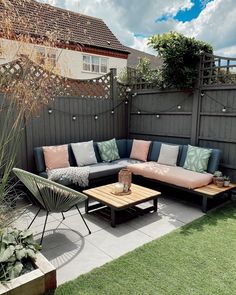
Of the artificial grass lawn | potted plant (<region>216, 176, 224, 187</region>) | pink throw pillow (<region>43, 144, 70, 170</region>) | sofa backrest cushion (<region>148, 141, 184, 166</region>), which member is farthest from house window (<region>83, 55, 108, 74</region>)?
the artificial grass lawn

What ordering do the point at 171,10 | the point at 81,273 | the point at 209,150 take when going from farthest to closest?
the point at 171,10 → the point at 209,150 → the point at 81,273

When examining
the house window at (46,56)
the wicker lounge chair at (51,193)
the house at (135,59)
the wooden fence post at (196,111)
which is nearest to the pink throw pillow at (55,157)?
the wicker lounge chair at (51,193)

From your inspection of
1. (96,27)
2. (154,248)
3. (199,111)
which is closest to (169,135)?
(199,111)

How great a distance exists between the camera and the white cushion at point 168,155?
482 cm

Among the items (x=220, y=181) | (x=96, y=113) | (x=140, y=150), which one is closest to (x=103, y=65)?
(x=96, y=113)

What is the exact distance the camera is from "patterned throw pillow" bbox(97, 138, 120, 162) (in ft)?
17.1

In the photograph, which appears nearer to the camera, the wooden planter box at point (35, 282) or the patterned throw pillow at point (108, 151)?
the wooden planter box at point (35, 282)

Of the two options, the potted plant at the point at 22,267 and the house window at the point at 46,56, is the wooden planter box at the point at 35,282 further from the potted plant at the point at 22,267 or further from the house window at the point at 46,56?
the house window at the point at 46,56

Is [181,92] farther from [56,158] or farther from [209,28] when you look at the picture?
[56,158]

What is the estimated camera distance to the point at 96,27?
37.5 ft

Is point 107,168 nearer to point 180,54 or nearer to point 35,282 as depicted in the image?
point 180,54

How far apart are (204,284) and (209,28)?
527cm

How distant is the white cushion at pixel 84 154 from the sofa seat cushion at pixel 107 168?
0.17 meters

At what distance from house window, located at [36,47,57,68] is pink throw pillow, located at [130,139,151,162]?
314 centimetres
